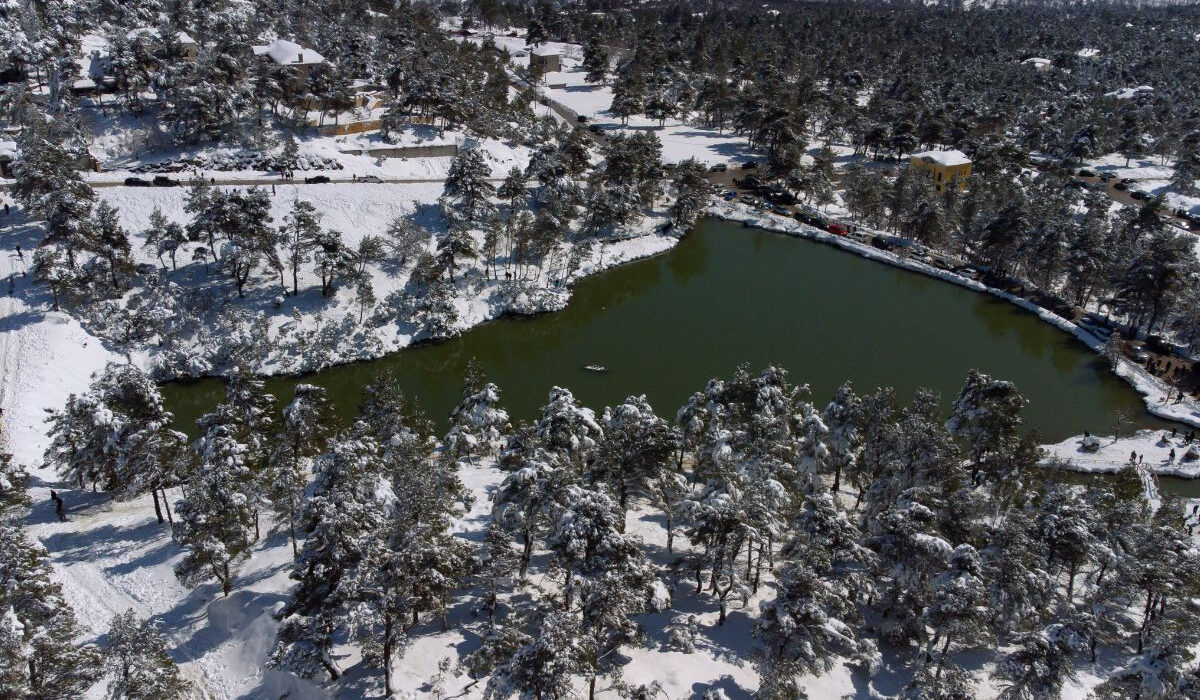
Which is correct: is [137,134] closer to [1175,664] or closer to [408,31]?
[408,31]

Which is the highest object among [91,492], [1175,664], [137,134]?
[137,134]

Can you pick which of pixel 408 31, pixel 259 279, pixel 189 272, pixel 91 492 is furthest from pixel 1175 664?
pixel 408 31

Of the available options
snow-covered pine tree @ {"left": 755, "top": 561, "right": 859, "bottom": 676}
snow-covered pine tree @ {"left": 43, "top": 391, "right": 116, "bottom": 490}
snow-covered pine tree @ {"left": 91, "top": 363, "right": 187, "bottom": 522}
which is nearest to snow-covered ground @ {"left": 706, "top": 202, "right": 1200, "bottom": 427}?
snow-covered pine tree @ {"left": 755, "top": 561, "right": 859, "bottom": 676}

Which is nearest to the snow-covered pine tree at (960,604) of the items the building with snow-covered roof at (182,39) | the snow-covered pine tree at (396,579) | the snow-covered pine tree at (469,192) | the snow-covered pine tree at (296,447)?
the snow-covered pine tree at (396,579)

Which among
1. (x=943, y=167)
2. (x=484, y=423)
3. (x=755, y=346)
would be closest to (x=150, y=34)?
(x=484, y=423)

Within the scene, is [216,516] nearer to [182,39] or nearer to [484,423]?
[484,423]

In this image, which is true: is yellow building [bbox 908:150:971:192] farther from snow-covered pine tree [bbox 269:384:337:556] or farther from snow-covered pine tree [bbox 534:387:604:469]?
snow-covered pine tree [bbox 269:384:337:556]
